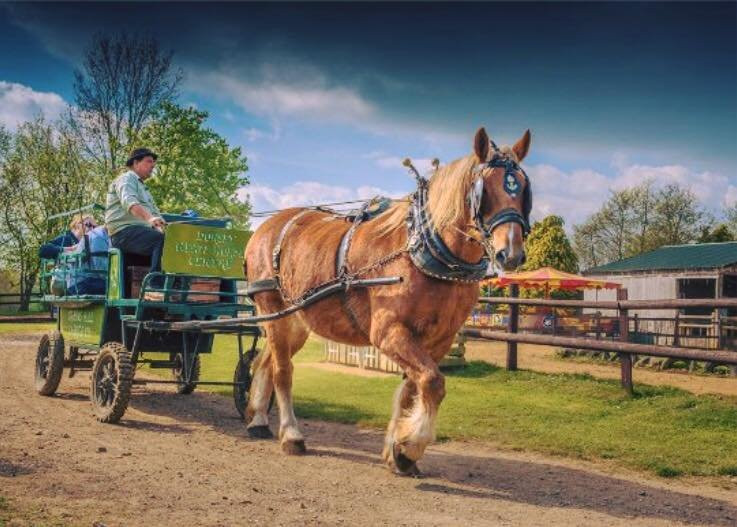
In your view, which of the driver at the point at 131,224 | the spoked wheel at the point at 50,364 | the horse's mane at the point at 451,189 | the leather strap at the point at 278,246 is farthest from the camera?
the spoked wheel at the point at 50,364

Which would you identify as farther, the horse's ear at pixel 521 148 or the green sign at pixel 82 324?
the green sign at pixel 82 324

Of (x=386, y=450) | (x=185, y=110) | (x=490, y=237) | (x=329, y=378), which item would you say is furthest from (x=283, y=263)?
(x=185, y=110)

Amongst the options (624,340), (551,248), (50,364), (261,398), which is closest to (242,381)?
(261,398)

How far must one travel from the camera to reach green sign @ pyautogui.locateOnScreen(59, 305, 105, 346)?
8.91 m

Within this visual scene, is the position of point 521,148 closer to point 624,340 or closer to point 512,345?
point 624,340

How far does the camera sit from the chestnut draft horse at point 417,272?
497 centimetres

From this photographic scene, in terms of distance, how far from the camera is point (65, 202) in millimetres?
36906

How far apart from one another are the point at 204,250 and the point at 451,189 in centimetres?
378

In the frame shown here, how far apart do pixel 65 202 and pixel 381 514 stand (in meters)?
36.4

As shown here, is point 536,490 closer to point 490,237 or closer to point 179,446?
point 490,237

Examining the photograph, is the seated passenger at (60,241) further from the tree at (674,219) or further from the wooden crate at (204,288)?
the tree at (674,219)

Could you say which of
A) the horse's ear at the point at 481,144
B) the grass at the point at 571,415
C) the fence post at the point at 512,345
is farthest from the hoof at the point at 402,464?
the fence post at the point at 512,345

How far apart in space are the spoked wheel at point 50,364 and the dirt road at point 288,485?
1.53m

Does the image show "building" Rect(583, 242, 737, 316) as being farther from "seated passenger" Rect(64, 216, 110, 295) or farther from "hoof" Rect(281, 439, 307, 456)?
"hoof" Rect(281, 439, 307, 456)
